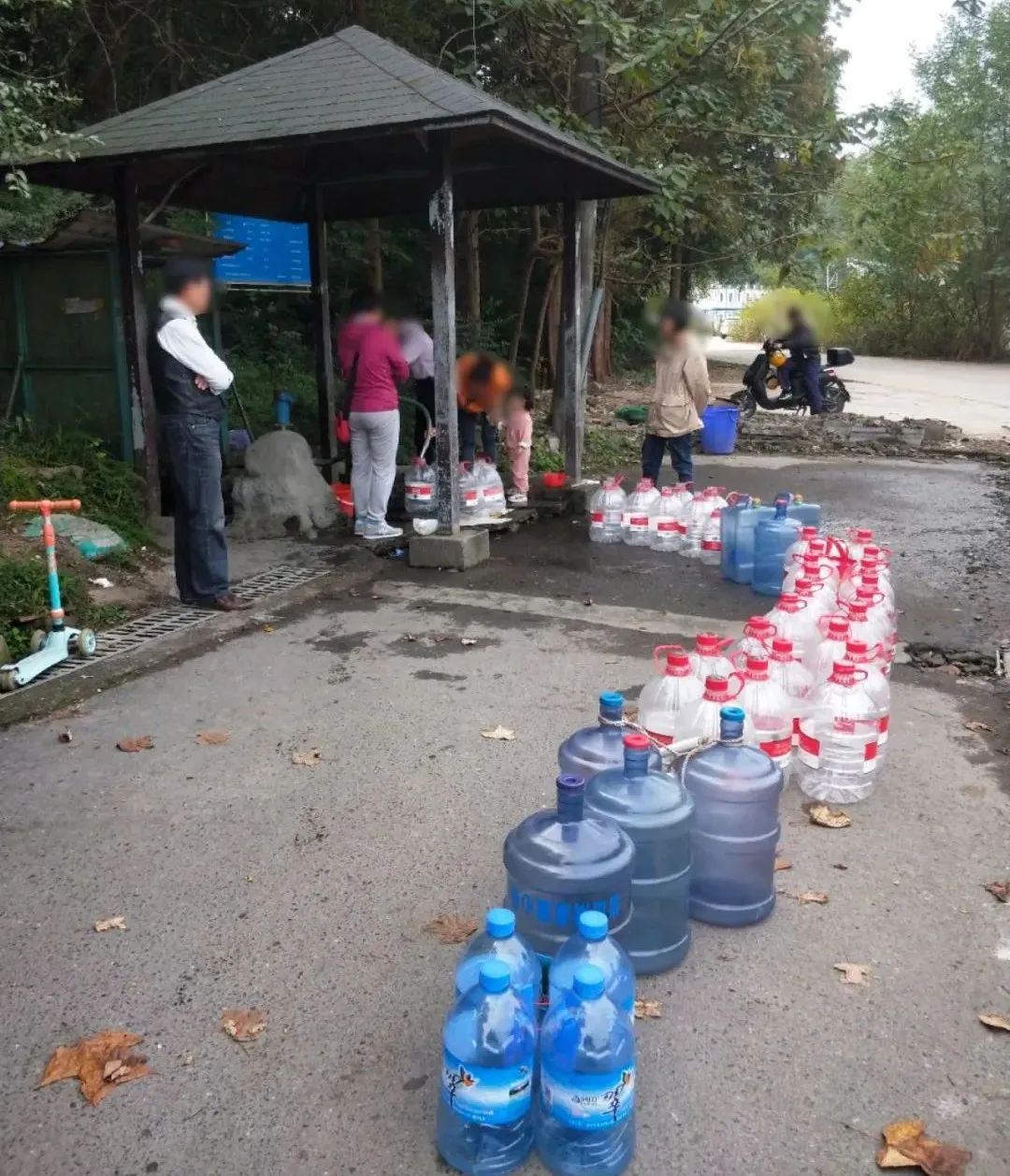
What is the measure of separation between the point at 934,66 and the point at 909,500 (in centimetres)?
3057

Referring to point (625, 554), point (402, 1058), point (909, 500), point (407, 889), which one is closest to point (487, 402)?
point (625, 554)

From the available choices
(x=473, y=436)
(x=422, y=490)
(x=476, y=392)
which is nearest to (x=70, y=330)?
(x=422, y=490)

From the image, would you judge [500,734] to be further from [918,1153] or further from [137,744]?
[918,1153]

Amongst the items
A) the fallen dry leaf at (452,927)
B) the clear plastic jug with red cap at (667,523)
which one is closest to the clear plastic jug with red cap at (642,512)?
the clear plastic jug with red cap at (667,523)

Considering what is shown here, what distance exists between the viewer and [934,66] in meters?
35.2

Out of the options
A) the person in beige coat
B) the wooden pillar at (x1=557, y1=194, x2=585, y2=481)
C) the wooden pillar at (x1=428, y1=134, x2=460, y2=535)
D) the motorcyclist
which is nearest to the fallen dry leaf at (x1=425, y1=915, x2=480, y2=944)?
the wooden pillar at (x1=428, y1=134, x2=460, y2=535)

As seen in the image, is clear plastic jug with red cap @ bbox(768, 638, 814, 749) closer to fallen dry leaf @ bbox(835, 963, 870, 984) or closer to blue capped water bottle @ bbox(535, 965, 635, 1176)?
fallen dry leaf @ bbox(835, 963, 870, 984)

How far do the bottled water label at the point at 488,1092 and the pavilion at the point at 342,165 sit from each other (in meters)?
6.02

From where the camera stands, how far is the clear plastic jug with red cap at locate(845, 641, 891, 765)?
4398mm

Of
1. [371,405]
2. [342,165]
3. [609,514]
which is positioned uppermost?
[342,165]

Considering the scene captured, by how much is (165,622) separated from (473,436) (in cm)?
447

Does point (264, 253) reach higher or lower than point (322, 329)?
higher

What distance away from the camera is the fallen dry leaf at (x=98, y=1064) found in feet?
9.24

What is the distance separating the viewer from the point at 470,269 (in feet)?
51.3
